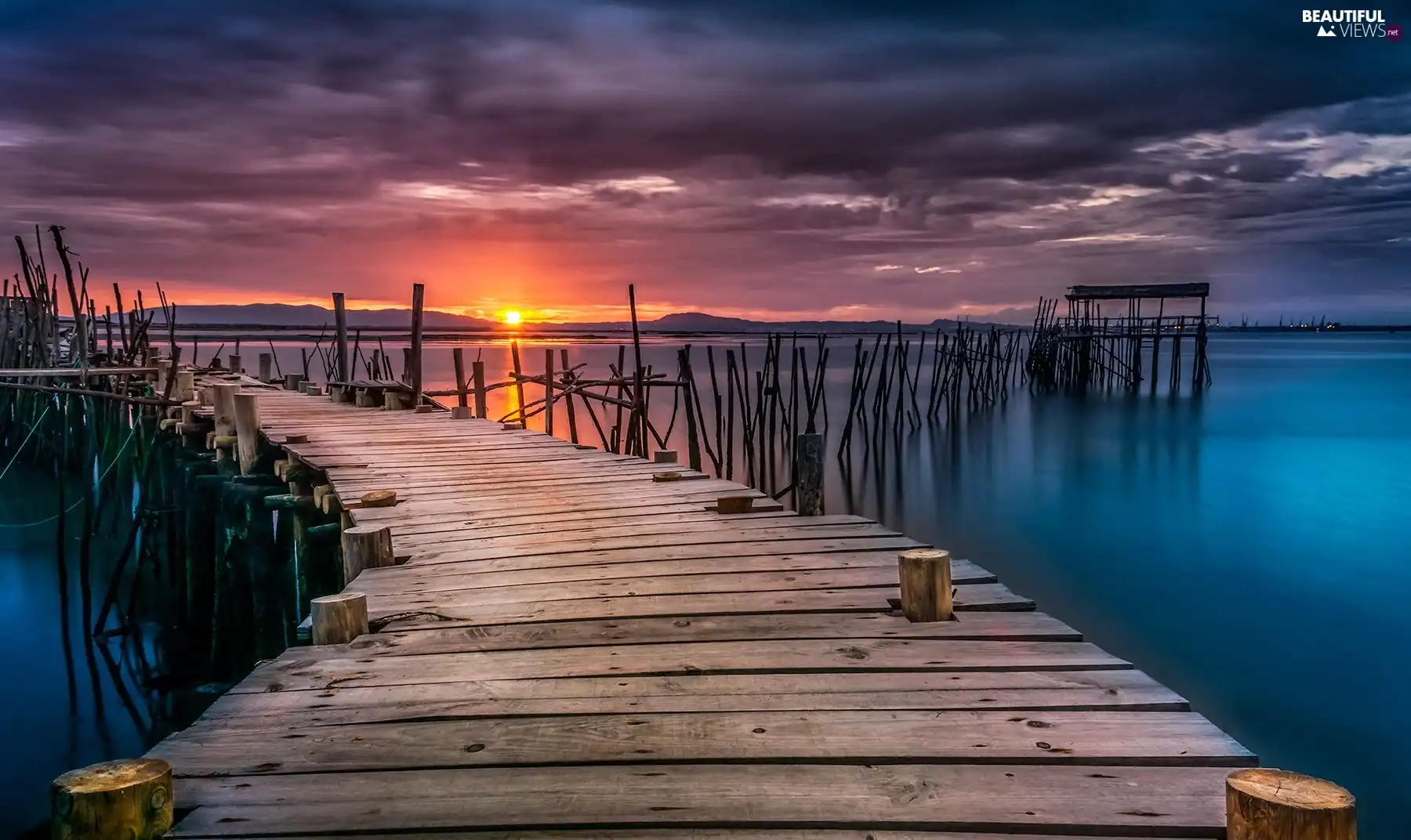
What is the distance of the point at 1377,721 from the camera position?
855 centimetres

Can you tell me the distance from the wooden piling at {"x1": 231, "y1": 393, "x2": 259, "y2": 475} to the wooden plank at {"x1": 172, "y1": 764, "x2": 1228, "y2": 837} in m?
7.22

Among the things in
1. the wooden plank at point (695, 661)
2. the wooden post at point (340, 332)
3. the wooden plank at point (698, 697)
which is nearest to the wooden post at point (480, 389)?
the wooden post at point (340, 332)

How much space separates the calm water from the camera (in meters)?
8.61

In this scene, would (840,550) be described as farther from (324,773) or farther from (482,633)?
(324,773)

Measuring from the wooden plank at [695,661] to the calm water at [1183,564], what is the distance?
536 cm

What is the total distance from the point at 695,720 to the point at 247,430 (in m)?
7.67

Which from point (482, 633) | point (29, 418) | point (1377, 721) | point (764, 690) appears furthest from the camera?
point (29, 418)

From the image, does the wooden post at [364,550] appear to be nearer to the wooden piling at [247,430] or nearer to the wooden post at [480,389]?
the wooden piling at [247,430]

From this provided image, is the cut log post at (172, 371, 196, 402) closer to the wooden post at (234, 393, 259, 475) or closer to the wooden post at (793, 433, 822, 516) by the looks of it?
the wooden post at (234, 393, 259, 475)

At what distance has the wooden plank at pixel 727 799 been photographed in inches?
92.0

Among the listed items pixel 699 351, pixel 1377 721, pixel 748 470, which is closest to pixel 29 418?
pixel 748 470

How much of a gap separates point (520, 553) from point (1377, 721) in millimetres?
8202

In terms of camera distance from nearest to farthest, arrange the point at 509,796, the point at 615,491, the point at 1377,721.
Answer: the point at 509,796 → the point at 615,491 → the point at 1377,721

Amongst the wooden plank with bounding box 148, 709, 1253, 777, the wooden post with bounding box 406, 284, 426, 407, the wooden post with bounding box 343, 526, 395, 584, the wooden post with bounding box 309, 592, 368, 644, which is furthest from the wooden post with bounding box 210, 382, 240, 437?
the wooden plank with bounding box 148, 709, 1253, 777
